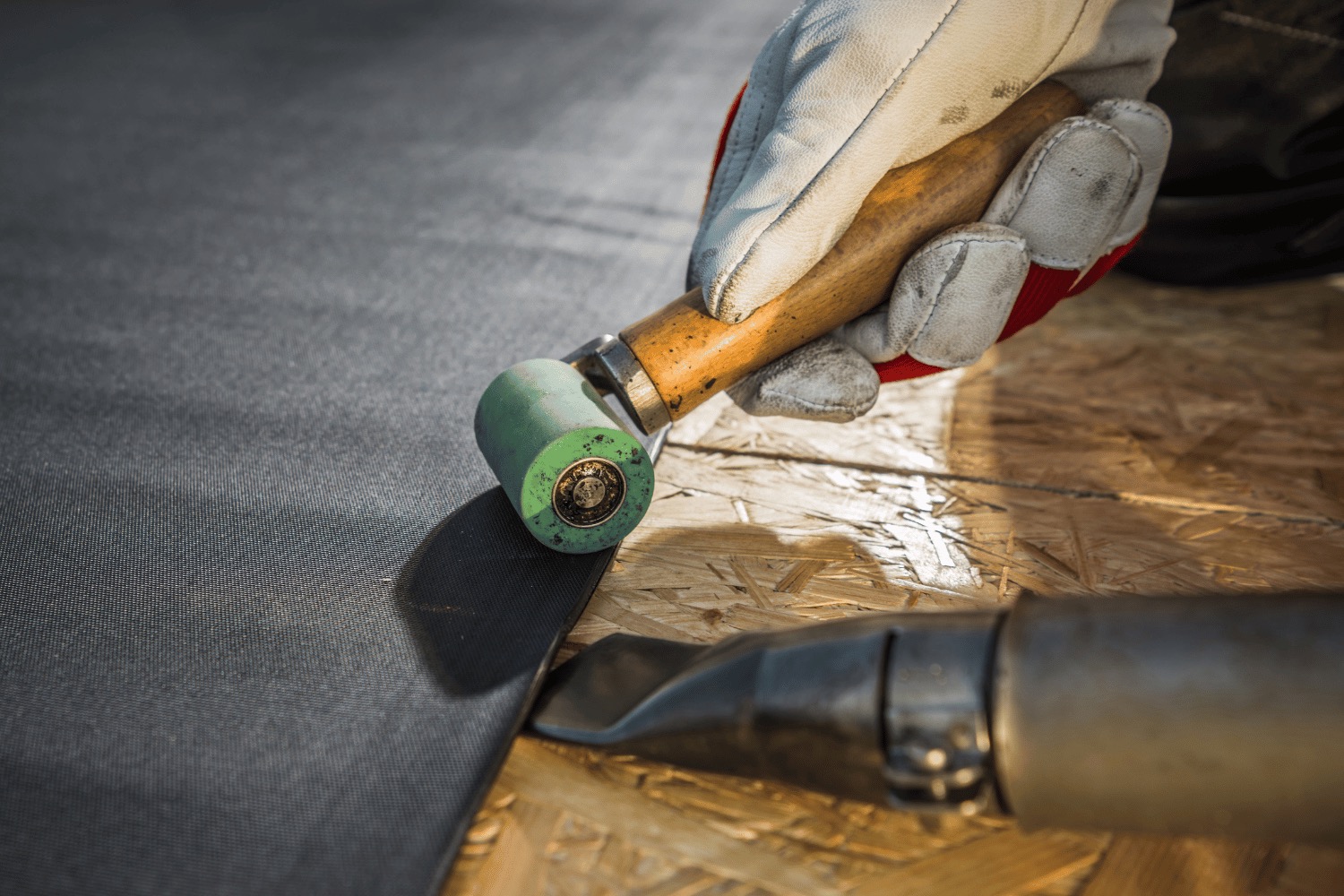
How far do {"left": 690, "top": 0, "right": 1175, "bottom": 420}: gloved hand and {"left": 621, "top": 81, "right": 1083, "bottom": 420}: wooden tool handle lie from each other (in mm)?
29

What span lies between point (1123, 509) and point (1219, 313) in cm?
87

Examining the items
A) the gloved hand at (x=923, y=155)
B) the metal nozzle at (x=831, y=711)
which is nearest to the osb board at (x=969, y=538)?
the metal nozzle at (x=831, y=711)

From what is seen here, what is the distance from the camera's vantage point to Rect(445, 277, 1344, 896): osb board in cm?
109

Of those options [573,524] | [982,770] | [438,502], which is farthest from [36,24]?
[982,770]

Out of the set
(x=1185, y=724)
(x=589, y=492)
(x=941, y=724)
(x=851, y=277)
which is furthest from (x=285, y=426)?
(x=1185, y=724)

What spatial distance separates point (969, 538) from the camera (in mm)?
1586

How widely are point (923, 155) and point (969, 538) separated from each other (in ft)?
2.02

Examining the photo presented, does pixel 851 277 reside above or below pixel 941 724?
above

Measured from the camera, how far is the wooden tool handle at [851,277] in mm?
1460

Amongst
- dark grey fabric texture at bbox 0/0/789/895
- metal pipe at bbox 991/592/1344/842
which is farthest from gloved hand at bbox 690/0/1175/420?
metal pipe at bbox 991/592/1344/842

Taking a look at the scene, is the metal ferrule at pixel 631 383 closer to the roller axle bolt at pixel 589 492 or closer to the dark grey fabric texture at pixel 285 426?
the roller axle bolt at pixel 589 492

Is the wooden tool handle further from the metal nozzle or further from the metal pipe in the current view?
the metal pipe

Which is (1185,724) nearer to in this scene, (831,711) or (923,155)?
(831,711)

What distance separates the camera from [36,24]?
4.55 meters
